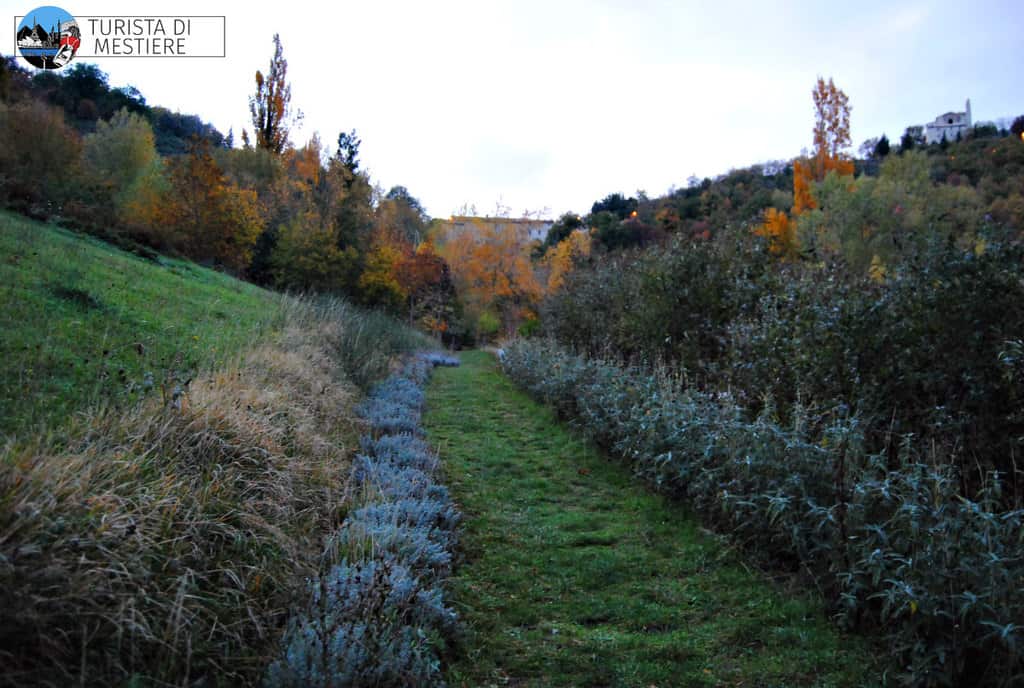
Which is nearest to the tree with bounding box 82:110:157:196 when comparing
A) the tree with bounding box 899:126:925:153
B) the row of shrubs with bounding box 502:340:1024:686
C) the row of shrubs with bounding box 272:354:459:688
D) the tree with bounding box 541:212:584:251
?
the tree with bounding box 541:212:584:251

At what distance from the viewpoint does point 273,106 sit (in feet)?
96.5

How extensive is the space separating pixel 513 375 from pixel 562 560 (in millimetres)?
10297

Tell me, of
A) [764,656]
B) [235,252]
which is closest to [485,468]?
[764,656]

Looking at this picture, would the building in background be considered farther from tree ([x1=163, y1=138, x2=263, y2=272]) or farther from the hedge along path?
the hedge along path

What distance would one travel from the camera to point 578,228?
38312 mm

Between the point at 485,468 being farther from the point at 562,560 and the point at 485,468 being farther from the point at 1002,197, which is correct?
the point at 1002,197

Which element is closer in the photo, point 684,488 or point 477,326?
point 684,488

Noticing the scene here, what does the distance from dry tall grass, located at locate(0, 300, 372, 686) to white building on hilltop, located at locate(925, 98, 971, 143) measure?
60.7 metres

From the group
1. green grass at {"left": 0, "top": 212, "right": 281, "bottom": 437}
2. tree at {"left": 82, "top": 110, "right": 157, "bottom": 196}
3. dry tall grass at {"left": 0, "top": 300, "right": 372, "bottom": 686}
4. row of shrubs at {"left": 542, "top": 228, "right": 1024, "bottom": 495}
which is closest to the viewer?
dry tall grass at {"left": 0, "top": 300, "right": 372, "bottom": 686}

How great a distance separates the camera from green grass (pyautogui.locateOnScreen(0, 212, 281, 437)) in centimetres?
383

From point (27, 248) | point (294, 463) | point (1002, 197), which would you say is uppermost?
point (1002, 197)

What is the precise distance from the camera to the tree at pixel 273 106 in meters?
28.7

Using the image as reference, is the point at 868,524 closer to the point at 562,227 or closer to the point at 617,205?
the point at 562,227

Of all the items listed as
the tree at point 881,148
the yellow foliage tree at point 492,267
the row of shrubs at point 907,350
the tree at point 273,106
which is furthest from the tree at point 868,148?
the row of shrubs at point 907,350
